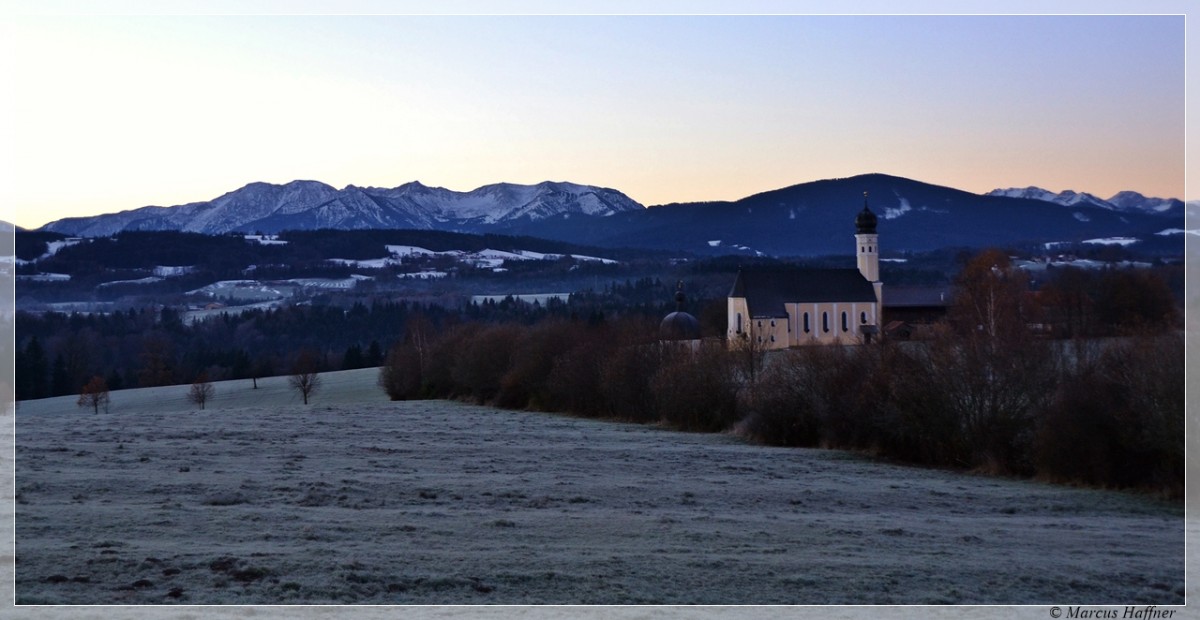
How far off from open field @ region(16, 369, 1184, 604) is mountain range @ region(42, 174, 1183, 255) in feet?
38.4

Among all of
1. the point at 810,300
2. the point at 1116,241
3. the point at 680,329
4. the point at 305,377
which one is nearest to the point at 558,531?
the point at 1116,241

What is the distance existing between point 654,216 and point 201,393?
31.3 metres

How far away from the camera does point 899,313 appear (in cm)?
8975

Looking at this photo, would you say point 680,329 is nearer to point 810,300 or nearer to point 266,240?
point 810,300

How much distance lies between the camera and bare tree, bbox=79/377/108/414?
53969 mm

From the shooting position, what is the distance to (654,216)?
78.0m

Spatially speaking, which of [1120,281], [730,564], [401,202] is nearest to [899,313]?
[401,202]

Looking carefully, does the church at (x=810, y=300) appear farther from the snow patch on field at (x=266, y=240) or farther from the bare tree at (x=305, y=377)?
the snow patch on field at (x=266, y=240)

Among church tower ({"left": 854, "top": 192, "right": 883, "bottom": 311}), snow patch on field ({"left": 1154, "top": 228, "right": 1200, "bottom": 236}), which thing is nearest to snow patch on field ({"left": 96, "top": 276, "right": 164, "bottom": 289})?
church tower ({"left": 854, "top": 192, "right": 883, "bottom": 311})

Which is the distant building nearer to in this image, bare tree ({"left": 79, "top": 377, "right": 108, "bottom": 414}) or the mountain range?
the mountain range

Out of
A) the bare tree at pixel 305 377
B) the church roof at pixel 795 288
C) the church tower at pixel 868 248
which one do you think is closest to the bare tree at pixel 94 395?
the bare tree at pixel 305 377

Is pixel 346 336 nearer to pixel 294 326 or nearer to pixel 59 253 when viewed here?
pixel 294 326

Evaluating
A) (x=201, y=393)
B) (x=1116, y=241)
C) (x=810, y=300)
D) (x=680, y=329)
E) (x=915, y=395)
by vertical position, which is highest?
(x=1116, y=241)

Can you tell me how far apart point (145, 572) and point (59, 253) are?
4053cm
